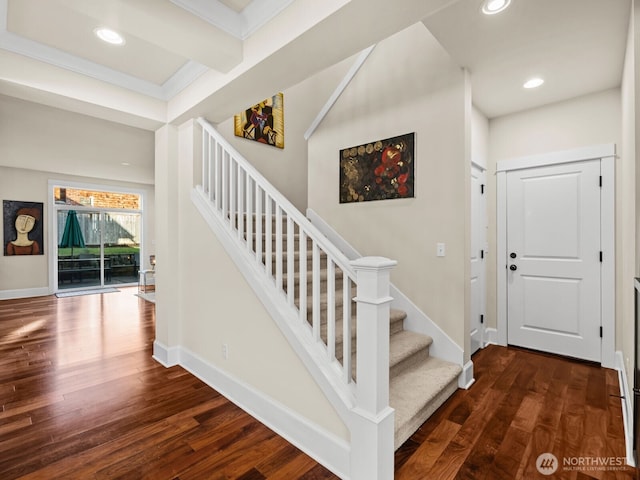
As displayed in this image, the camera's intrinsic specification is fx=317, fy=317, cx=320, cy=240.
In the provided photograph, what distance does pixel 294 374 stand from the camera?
6.34ft

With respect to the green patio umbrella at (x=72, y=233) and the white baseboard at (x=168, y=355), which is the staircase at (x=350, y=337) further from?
the green patio umbrella at (x=72, y=233)

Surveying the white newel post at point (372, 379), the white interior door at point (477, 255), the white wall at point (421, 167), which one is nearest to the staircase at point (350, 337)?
the white newel post at point (372, 379)

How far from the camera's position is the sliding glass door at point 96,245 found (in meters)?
7.30

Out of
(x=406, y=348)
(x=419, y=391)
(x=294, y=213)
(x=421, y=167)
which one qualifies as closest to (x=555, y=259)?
(x=421, y=167)

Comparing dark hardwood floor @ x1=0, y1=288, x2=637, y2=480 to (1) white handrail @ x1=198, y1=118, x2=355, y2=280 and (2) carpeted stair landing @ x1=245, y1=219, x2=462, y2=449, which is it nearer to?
(2) carpeted stair landing @ x1=245, y1=219, x2=462, y2=449

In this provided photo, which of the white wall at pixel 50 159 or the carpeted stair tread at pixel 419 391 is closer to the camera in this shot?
the carpeted stair tread at pixel 419 391

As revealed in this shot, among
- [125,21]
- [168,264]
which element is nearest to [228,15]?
[125,21]

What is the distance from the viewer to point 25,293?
21.3 ft

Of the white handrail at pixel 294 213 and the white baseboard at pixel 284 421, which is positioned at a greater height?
the white handrail at pixel 294 213

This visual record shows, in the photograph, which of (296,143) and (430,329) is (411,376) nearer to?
(430,329)

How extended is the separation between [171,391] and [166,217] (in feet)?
4.99

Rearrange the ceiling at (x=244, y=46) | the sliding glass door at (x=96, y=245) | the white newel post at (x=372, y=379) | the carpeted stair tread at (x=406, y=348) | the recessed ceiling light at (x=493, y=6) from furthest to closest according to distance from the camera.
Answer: the sliding glass door at (x=96, y=245) < the carpeted stair tread at (x=406, y=348) < the recessed ceiling light at (x=493, y=6) < the ceiling at (x=244, y=46) < the white newel post at (x=372, y=379)

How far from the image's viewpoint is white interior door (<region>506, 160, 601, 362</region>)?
3.00 m

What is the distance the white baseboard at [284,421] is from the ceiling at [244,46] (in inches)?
83.3
